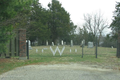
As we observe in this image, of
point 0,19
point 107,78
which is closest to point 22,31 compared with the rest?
A: point 0,19

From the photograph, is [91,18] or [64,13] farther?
[91,18]

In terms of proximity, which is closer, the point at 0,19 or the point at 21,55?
the point at 0,19

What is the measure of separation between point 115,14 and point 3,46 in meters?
29.9

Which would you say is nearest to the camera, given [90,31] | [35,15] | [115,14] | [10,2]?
[10,2]

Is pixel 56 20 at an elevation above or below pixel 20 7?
above

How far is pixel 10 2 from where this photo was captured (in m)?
8.27

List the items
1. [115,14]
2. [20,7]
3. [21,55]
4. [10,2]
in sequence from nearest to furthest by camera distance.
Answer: [10,2], [20,7], [21,55], [115,14]

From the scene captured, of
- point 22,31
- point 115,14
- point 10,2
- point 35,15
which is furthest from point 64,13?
point 10,2

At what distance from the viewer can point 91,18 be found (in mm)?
55688

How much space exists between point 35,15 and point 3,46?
34635 millimetres

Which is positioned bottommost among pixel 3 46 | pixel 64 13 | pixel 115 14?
pixel 3 46

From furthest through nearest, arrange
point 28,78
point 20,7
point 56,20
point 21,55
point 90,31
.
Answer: point 90,31 < point 56,20 < point 21,55 < point 20,7 < point 28,78

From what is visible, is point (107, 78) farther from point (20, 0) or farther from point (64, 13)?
point (64, 13)

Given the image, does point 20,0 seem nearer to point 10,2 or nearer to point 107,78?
point 10,2
